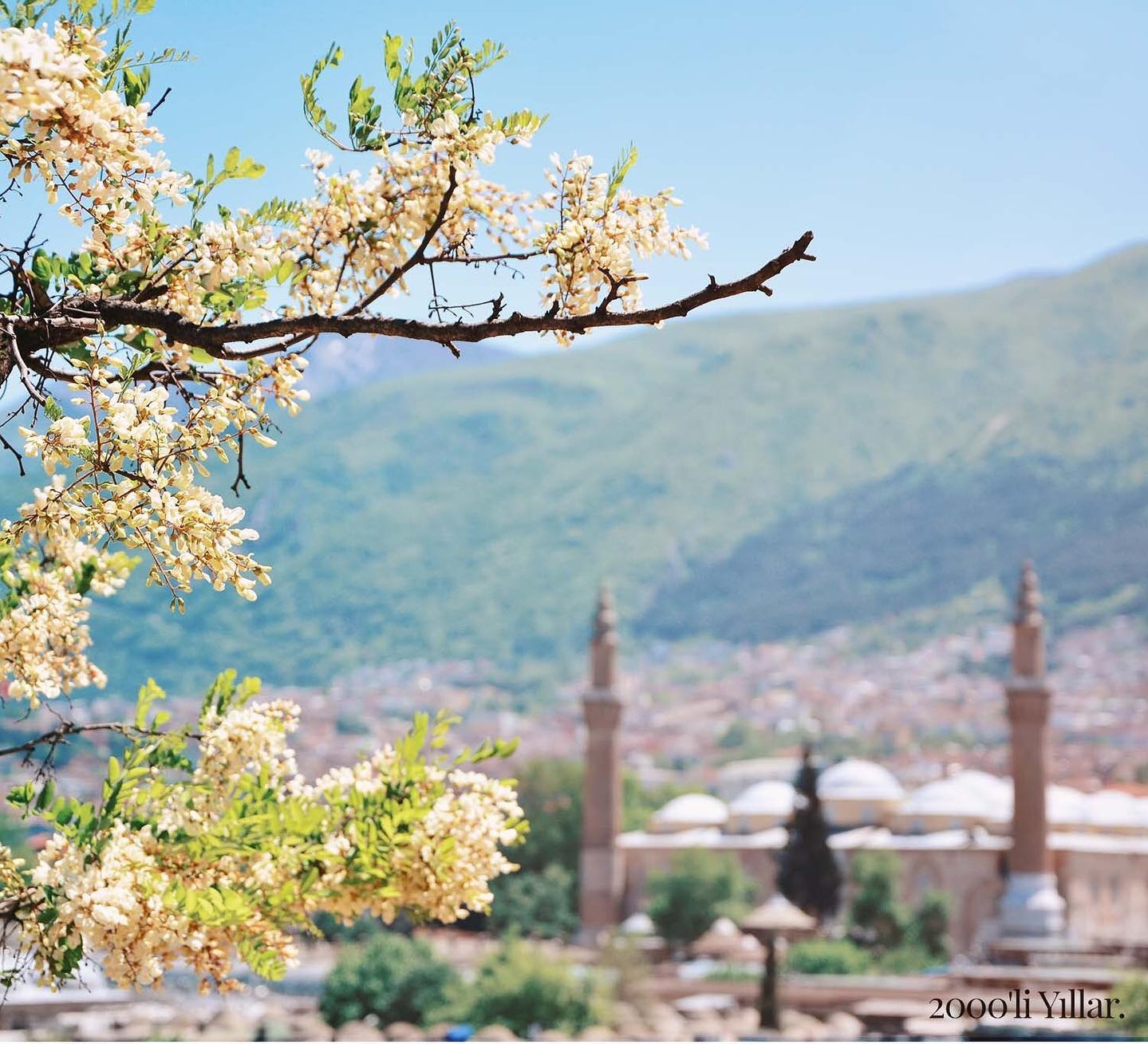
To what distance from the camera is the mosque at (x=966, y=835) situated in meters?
32.2

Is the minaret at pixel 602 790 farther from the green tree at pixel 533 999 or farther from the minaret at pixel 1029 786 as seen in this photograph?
the green tree at pixel 533 999

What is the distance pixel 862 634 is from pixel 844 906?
276 feet

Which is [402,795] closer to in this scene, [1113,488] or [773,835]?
[773,835]

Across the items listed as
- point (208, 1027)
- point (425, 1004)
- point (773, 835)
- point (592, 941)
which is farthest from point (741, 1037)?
point (773, 835)

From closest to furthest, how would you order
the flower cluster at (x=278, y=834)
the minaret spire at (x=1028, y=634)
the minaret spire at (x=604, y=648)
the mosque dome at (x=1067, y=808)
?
1. the flower cluster at (x=278, y=834)
2. the minaret spire at (x=1028, y=634)
3. the minaret spire at (x=604, y=648)
4. the mosque dome at (x=1067, y=808)

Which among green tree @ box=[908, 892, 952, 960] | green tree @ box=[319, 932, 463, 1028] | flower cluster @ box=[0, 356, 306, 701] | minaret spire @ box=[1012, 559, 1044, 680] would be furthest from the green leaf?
green tree @ box=[908, 892, 952, 960]

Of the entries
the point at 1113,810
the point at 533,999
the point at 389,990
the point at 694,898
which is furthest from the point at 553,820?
the point at 533,999

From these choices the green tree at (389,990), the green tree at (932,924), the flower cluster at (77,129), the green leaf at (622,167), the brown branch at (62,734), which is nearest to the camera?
the flower cluster at (77,129)

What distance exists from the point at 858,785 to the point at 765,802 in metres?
2.34

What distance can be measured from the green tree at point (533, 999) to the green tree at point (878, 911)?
12.0m

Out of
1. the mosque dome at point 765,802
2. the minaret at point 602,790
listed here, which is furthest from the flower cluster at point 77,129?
the mosque dome at point 765,802

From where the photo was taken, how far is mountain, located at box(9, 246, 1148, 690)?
11519 centimetres

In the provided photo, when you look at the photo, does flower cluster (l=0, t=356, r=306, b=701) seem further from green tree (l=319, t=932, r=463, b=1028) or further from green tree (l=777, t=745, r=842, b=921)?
green tree (l=777, t=745, r=842, b=921)

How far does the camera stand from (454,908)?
3238 mm
